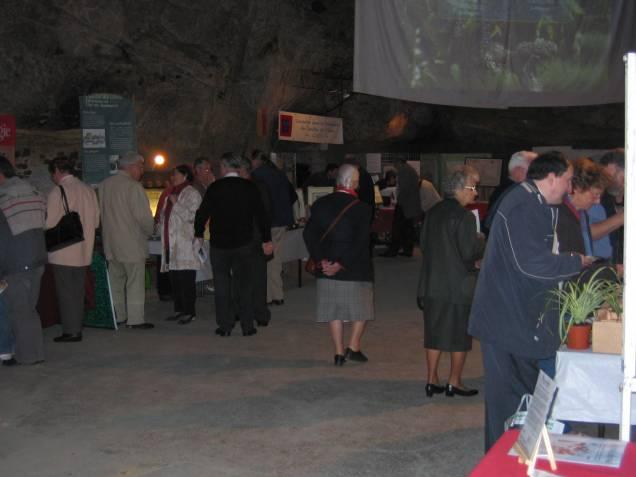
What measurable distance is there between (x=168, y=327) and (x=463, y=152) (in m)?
11.4

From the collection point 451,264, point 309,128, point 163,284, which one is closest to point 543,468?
point 451,264

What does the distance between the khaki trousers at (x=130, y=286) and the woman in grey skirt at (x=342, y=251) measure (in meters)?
2.17

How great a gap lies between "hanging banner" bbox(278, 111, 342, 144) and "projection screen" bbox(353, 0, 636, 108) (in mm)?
5221

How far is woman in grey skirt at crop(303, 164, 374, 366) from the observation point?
5.82 m

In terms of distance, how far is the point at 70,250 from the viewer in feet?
22.2

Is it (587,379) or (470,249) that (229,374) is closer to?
(470,249)

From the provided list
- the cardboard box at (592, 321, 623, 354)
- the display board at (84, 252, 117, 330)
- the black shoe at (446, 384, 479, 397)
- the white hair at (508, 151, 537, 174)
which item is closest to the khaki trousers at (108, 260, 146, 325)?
the display board at (84, 252, 117, 330)

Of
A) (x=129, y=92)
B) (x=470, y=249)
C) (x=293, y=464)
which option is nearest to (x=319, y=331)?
(x=470, y=249)

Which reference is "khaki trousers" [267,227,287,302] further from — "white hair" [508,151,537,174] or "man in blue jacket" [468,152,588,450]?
"man in blue jacket" [468,152,588,450]

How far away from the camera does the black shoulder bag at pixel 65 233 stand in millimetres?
6684

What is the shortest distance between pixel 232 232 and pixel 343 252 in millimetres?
1416

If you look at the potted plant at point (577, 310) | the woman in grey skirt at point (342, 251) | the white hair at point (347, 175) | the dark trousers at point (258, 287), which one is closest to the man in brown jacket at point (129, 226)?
the dark trousers at point (258, 287)

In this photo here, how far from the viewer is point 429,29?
8422 mm

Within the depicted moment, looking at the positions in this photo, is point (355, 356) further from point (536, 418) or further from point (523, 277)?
point (536, 418)
